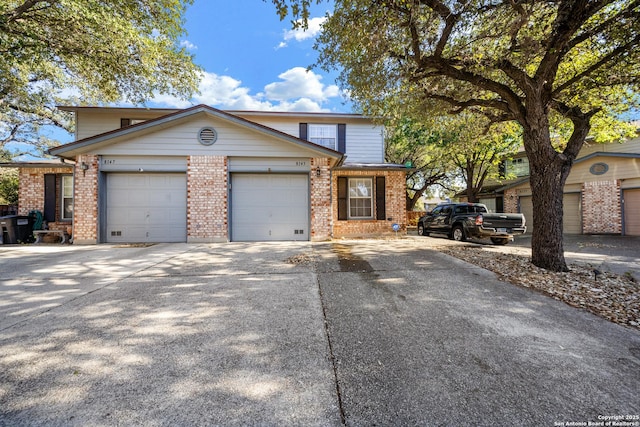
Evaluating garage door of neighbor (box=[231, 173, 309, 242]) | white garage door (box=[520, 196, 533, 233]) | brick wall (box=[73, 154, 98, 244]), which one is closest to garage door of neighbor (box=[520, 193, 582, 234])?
white garage door (box=[520, 196, 533, 233])

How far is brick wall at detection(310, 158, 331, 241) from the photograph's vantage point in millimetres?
9031

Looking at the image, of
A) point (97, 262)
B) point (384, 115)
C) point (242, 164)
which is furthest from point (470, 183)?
point (97, 262)

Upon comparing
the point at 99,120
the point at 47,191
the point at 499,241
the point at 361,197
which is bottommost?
the point at 499,241

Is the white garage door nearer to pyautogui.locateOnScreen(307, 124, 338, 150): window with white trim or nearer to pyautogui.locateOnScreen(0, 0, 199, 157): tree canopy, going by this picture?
pyautogui.locateOnScreen(307, 124, 338, 150): window with white trim

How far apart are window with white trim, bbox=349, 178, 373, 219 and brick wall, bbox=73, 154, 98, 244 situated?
9.15 m

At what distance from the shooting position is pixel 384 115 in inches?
325

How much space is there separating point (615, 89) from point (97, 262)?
1332 cm

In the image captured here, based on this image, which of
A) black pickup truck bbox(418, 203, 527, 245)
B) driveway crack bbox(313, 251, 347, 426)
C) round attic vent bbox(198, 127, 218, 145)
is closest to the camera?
driveway crack bbox(313, 251, 347, 426)

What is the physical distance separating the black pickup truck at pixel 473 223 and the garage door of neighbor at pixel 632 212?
629 cm

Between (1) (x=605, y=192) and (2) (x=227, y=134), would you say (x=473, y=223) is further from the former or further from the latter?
(2) (x=227, y=134)

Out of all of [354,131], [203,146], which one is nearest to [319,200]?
[203,146]

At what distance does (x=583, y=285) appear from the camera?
423 centimetres

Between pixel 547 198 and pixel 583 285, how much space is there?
1827 mm

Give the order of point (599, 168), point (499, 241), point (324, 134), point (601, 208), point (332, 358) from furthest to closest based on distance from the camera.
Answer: point (599, 168) → point (601, 208) → point (324, 134) → point (499, 241) → point (332, 358)
